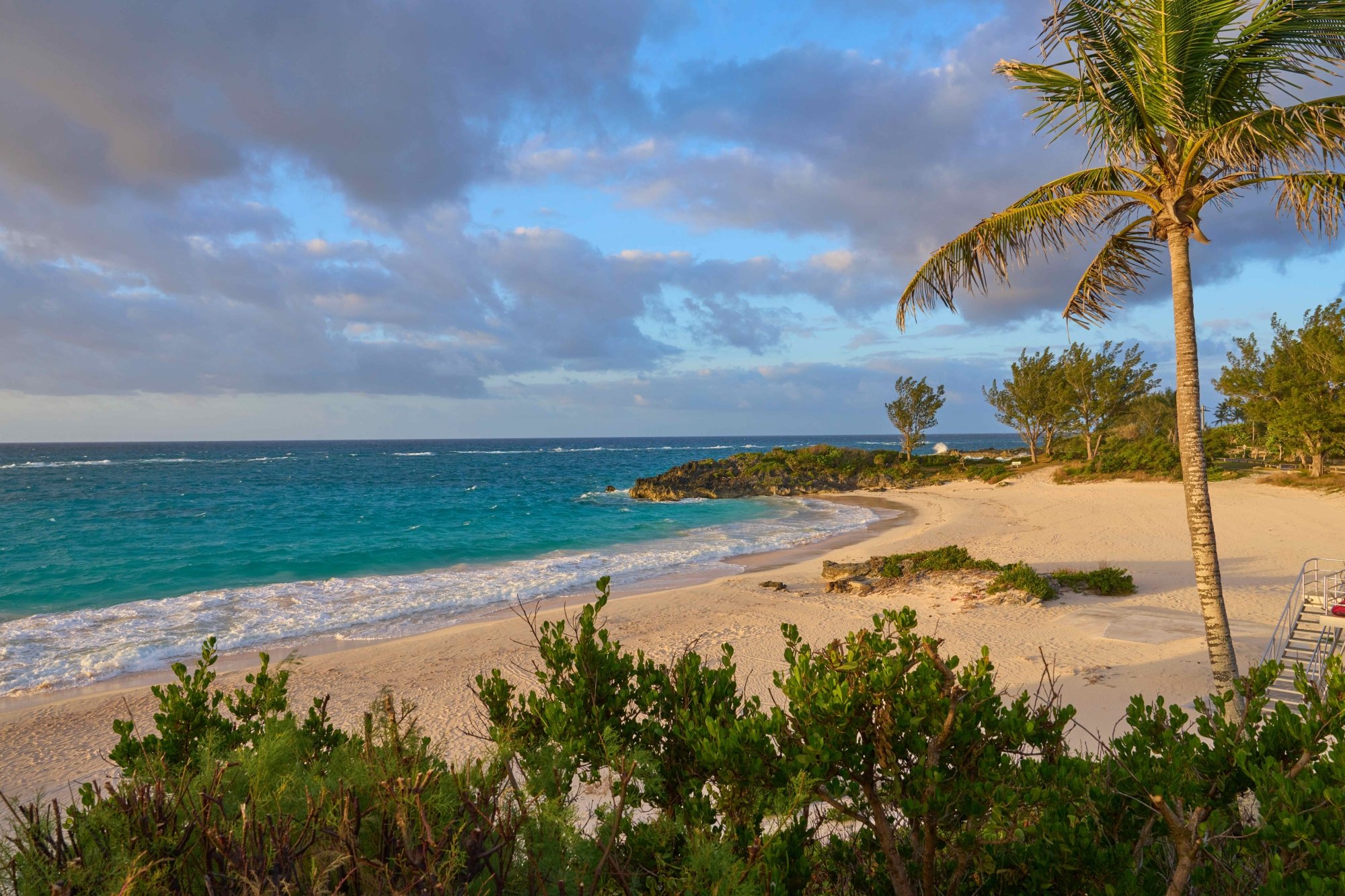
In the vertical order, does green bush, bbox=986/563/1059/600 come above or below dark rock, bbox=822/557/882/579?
above

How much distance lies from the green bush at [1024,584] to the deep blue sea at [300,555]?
8.64 m

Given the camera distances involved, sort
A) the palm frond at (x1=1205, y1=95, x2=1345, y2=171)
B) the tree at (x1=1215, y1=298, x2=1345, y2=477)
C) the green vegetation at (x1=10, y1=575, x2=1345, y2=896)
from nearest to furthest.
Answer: the green vegetation at (x1=10, y1=575, x2=1345, y2=896), the palm frond at (x1=1205, y1=95, x2=1345, y2=171), the tree at (x1=1215, y1=298, x2=1345, y2=477)

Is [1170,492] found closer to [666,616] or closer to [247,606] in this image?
[666,616]

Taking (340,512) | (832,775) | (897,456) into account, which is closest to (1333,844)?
(832,775)

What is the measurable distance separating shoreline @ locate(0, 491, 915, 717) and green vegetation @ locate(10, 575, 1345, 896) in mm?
1069

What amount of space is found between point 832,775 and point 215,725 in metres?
3.60

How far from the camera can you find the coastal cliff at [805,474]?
48.5m

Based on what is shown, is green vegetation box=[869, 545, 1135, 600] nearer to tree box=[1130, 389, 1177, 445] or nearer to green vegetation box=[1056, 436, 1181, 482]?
green vegetation box=[1056, 436, 1181, 482]

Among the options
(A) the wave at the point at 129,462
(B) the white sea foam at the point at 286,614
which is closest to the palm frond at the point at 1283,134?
(B) the white sea foam at the point at 286,614

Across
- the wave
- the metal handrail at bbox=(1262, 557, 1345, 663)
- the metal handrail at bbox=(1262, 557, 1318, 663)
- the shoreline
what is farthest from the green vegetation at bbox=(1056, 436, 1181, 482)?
the wave

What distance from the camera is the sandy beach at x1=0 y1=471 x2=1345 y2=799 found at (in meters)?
9.20

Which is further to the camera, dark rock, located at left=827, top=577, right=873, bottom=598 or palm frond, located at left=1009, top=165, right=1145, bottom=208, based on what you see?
dark rock, located at left=827, top=577, right=873, bottom=598

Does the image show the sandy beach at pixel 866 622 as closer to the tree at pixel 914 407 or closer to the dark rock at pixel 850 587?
the dark rock at pixel 850 587

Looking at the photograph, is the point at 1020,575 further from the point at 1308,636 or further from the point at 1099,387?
the point at 1099,387
